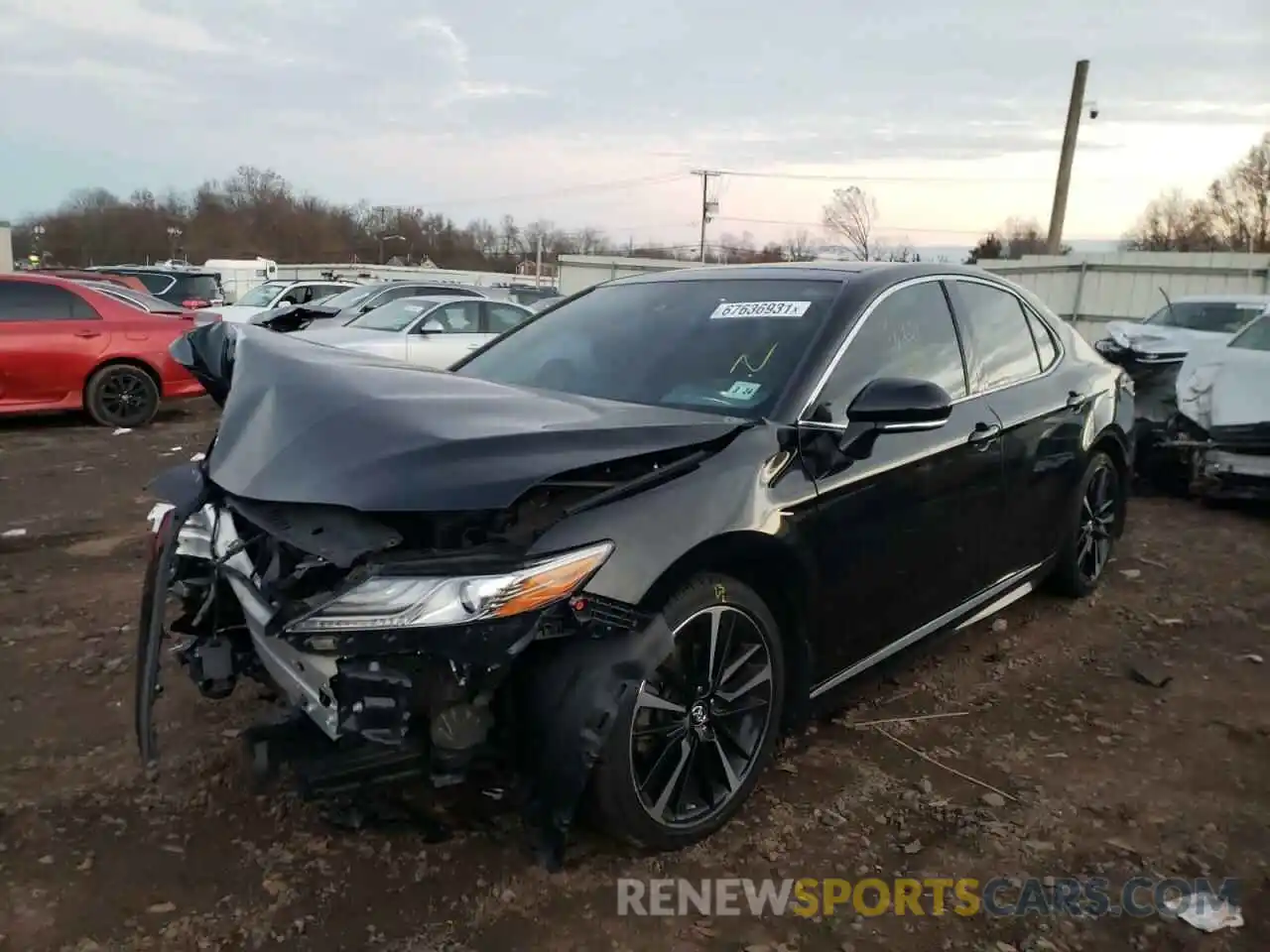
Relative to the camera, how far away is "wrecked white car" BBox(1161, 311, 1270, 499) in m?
6.82

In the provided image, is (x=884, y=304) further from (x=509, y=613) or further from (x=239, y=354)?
(x=239, y=354)

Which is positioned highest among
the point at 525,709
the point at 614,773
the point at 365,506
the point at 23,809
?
the point at 365,506

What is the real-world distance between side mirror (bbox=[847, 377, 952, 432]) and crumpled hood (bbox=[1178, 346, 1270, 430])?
5.20 meters

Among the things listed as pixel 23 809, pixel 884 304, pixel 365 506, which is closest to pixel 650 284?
pixel 884 304

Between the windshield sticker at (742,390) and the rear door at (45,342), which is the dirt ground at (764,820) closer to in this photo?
the windshield sticker at (742,390)

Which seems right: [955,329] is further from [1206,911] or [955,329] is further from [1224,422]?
[1224,422]

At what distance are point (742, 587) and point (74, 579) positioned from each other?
3.89m

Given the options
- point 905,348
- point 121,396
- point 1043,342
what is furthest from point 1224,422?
point 121,396

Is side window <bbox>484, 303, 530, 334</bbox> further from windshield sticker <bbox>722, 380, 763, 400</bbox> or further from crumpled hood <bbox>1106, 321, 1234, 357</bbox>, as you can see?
windshield sticker <bbox>722, 380, 763, 400</bbox>

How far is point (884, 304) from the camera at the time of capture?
A: 3.49 m

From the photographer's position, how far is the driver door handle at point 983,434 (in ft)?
12.0

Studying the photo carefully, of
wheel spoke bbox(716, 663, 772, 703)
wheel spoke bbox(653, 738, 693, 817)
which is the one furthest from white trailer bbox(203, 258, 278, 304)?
wheel spoke bbox(653, 738, 693, 817)

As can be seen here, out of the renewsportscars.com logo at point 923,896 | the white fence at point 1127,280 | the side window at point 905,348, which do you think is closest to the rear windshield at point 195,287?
the white fence at point 1127,280

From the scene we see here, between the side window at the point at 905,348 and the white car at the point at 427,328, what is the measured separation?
862 centimetres
